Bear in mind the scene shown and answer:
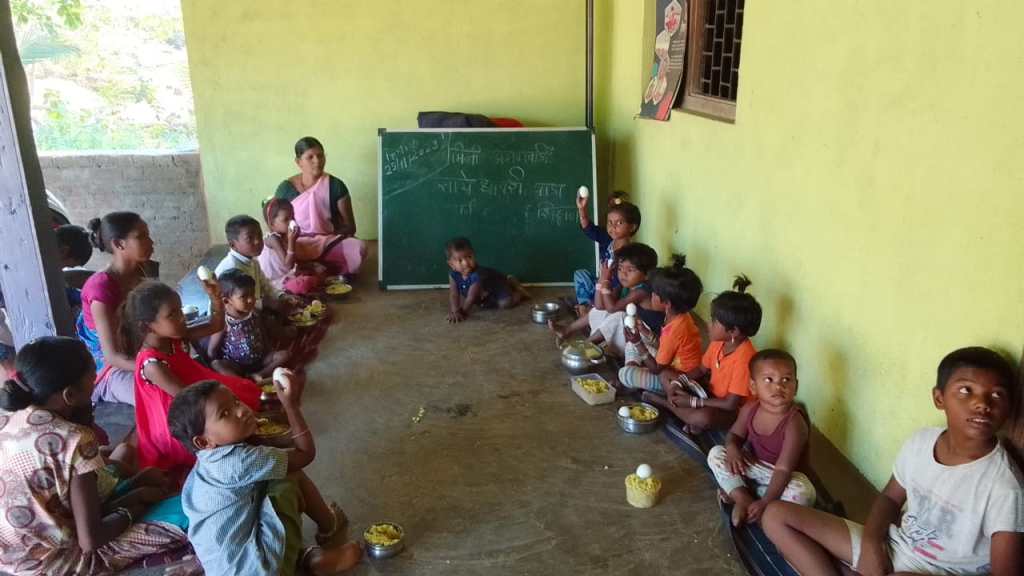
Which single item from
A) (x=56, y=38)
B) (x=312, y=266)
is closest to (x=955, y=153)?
(x=312, y=266)

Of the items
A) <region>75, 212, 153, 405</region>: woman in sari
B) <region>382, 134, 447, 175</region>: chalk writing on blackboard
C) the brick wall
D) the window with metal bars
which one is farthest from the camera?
the brick wall

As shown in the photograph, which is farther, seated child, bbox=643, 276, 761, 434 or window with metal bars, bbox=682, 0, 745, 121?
window with metal bars, bbox=682, 0, 745, 121

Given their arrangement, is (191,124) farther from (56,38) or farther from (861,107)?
(861,107)

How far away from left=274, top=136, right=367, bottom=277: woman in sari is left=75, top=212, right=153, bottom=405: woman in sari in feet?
6.43

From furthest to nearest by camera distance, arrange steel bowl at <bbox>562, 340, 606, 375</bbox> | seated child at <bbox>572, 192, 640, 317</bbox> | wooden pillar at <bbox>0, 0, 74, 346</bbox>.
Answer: seated child at <bbox>572, 192, 640, 317</bbox>
steel bowl at <bbox>562, 340, 606, 375</bbox>
wooden pillar at <bbox>0, 0, 74, 346</bbox>

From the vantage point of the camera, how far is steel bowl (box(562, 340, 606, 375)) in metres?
3.91

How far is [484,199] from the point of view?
17.9 ft

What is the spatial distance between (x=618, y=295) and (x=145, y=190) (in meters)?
4.75

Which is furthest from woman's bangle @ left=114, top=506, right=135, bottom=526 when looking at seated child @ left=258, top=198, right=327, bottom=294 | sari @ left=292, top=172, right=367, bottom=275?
sari @ left=292, top=172, right=367, bottom=275

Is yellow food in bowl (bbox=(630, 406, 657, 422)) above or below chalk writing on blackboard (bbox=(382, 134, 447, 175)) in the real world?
below

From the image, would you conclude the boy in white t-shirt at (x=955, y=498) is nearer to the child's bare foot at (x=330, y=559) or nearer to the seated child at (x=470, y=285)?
the child's bare foot at (x=330, y=559)

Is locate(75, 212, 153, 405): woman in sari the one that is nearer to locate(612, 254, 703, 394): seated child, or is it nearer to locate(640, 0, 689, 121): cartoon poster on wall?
locate(612, 254, 703, 394): seated child

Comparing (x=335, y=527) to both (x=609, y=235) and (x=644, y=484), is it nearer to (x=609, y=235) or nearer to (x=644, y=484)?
(x=644, y=484)

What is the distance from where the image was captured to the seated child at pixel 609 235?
432 cm
